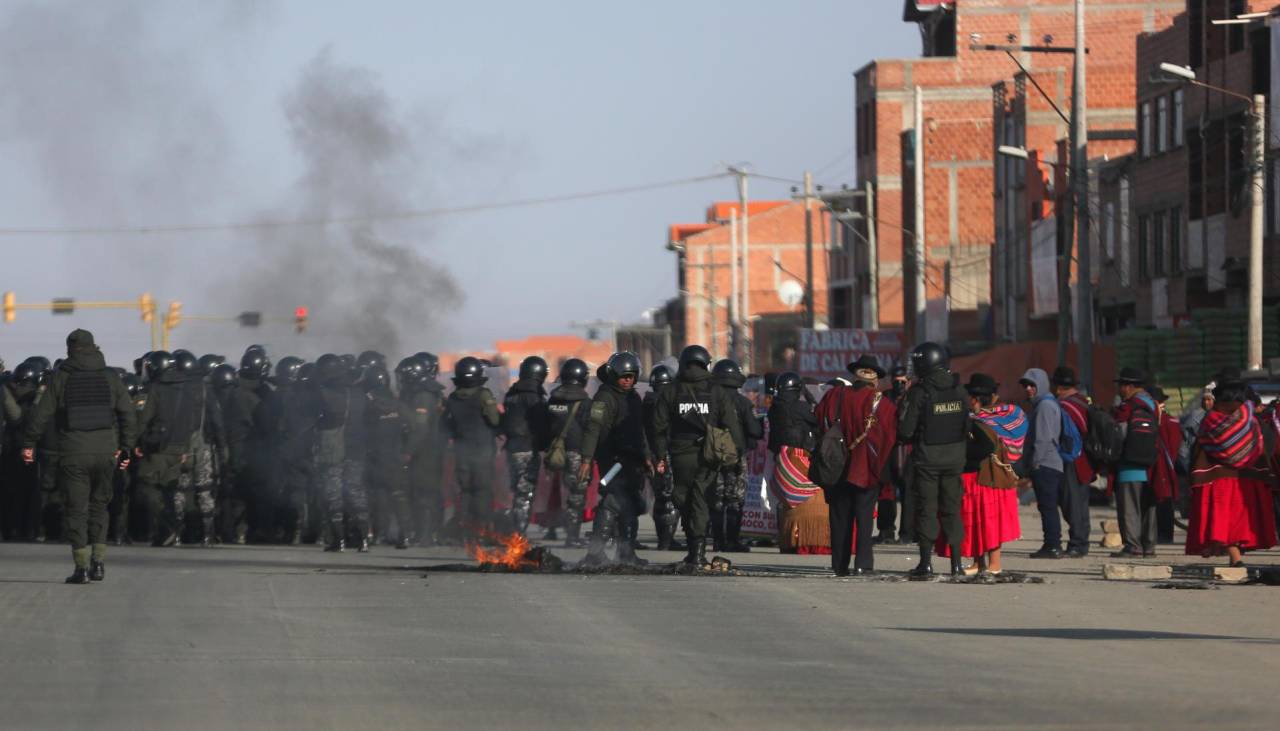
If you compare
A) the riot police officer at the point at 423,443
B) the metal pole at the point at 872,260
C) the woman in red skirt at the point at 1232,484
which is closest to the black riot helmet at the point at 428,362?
the riot police officer at the point at 423,443

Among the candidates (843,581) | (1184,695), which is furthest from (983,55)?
(1184,695)

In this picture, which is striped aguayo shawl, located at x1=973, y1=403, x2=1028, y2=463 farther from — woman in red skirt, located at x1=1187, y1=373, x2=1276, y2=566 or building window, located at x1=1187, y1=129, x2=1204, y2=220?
building window, located at x1=1187, y1=129, x2=1204, y2=220

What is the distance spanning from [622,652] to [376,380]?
994 cm

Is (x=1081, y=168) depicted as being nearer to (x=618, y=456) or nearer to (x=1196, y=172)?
(x=1196, y=172)

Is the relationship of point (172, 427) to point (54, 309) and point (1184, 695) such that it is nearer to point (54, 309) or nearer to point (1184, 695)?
point (1184, 695)

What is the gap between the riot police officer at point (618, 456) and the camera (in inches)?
689

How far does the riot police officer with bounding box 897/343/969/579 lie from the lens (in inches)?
632

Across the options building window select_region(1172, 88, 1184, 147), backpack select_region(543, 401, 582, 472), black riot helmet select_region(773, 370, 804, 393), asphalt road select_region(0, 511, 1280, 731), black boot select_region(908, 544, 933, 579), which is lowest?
asphalt road select_region(0, 511, 1280, 731)

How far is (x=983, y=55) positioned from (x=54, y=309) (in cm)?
3597

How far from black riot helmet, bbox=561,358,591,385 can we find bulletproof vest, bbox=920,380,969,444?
478cm

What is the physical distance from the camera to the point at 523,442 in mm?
20781

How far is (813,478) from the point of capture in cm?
1656

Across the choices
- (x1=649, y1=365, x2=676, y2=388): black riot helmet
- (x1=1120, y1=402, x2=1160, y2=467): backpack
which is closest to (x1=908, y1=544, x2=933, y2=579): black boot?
(x1=1120, y1=402, x2=1160, y2=467): backpack

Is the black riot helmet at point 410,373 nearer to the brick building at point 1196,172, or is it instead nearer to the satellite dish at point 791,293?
the brick building at point 1196,172
